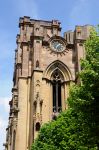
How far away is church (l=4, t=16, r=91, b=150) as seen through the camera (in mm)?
36969

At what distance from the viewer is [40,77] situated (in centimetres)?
3900

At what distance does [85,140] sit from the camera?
677 inches

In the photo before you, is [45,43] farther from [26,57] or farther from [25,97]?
[25,97]

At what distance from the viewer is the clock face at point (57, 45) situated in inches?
1708

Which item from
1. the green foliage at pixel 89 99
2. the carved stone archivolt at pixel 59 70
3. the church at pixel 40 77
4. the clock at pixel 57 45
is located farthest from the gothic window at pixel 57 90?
the green foliage at pixel 89 99

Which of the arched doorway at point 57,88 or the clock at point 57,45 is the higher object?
the clock at point 57,45

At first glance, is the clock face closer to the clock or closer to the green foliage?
the clock

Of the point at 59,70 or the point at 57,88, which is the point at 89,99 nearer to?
the point at 57,88

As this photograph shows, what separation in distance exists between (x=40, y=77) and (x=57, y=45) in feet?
19.8

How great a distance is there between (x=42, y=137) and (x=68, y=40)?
17943 millimetres

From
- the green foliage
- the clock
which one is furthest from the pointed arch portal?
the green foliage

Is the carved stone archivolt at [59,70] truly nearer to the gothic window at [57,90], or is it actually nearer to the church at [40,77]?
the church at [40,77]

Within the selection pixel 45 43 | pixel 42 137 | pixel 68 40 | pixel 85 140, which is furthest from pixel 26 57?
pixel 85 140

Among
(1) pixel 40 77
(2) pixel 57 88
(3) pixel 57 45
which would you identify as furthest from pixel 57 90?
(3) pixel 57 45
